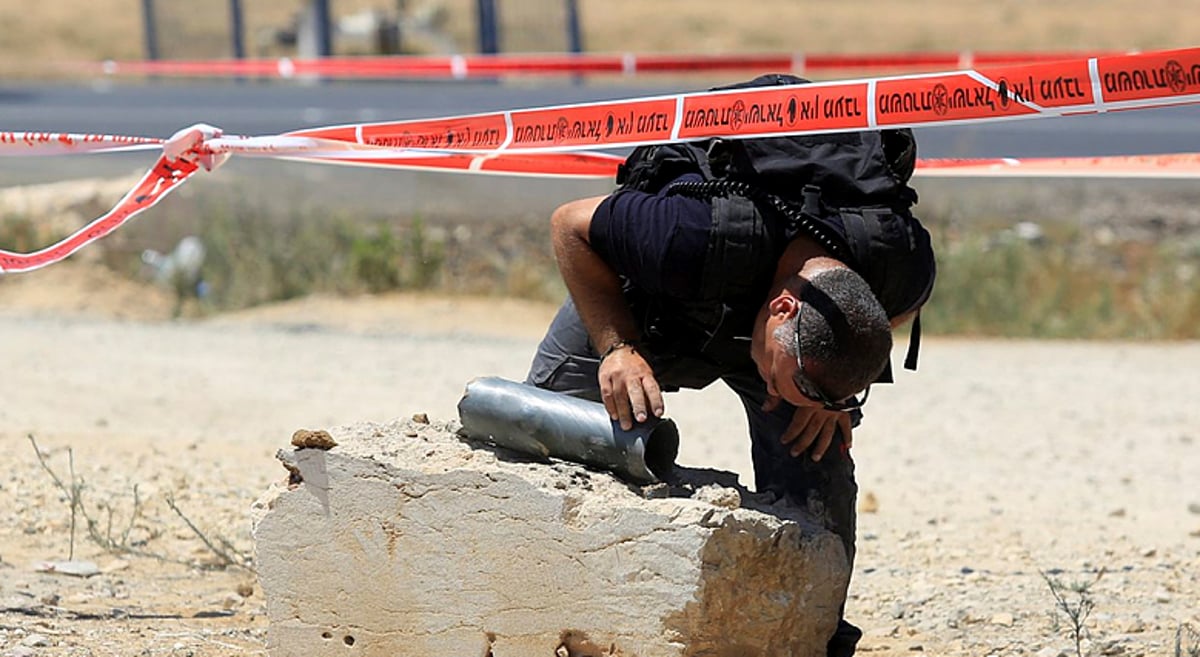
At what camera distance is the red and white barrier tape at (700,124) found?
136 inches

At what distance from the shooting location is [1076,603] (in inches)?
186

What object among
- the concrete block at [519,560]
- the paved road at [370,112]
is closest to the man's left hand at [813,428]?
the concrete block at [519,560]

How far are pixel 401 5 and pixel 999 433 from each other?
18228mm

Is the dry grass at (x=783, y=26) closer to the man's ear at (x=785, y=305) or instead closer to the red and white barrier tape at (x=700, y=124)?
the red and white barrier tape at (x=700, y=124)

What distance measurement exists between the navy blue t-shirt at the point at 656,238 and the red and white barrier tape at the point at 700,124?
0.26 metres

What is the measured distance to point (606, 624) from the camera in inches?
140

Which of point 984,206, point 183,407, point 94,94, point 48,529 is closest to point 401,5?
point 94,94

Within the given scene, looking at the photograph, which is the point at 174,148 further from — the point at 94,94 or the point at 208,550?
the point at 94,94

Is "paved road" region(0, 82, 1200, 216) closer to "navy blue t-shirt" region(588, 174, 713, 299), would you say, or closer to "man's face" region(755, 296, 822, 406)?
"navy blue t-shirt" region(588, 174, 713, 299)

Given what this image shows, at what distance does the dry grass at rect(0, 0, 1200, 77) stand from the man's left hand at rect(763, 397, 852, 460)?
2315 centimetres

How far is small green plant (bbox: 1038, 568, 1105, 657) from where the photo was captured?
420cm

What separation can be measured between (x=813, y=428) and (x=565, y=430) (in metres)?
0.55

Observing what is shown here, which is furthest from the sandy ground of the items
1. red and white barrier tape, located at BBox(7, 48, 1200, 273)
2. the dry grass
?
the dry grass

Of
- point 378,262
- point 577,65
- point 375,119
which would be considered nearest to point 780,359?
point 378,262
